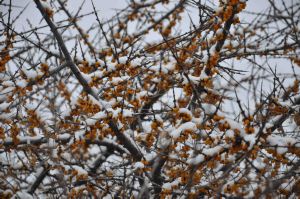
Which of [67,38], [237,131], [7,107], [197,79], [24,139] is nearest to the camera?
[237,131]

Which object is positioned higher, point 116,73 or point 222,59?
point 222,59

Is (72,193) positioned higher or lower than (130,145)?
lower

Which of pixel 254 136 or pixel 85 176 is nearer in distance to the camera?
pixel 254 136

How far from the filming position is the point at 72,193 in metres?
3.82

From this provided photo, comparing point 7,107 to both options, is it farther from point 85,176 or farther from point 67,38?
point 67,38

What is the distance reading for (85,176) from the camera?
3.92 m

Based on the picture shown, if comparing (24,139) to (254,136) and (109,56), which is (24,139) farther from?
→ (254,136)

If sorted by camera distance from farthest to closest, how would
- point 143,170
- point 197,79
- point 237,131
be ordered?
point 143,170 < point 197,79 < point 237,131

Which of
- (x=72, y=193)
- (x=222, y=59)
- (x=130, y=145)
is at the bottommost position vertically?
(x=72, y=193)

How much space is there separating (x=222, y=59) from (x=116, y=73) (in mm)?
1381

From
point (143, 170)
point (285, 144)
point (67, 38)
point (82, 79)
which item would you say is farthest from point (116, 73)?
point (67, 38)

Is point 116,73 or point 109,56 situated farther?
point 109,56

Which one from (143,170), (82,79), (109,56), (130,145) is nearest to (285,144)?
(143,170)

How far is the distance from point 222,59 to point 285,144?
140cm
